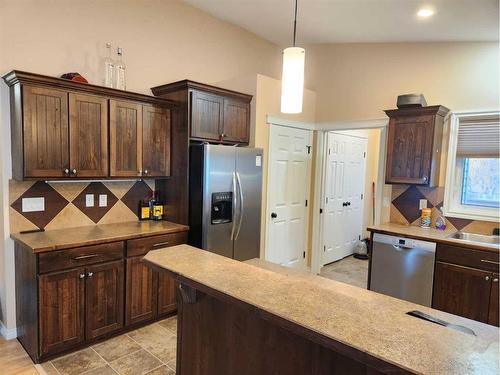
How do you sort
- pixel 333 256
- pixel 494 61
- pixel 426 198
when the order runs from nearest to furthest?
pixel 494 61 < pixel 426 198 < pixel 333 256

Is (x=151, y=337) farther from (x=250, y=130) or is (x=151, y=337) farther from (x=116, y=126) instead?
(x=250, y=130)

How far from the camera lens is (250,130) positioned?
12.9 feet

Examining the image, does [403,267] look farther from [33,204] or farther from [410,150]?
[33,204]

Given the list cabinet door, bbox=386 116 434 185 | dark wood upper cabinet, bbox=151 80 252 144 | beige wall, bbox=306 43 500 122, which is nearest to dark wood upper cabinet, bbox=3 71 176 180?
dark wood upper cabinet, bbox=151 80 252 144

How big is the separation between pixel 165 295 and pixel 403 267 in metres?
2.39

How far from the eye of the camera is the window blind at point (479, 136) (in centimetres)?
343

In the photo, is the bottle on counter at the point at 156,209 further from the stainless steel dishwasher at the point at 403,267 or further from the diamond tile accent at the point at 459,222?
the diamond tile accent at the point at 459,222

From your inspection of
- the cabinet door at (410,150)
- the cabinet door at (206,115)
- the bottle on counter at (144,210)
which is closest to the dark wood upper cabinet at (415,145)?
→ the cabinet door at (410,150)

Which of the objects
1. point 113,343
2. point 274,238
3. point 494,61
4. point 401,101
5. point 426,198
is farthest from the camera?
point 274,238

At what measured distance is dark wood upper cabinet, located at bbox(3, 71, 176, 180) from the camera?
254 centimetres

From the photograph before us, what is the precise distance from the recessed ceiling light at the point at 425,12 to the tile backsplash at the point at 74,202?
3106 millimetres

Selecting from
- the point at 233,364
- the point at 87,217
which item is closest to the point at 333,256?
the point at 87,217

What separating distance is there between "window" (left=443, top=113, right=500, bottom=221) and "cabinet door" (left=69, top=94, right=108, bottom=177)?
3547 mm

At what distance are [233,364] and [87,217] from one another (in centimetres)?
229
